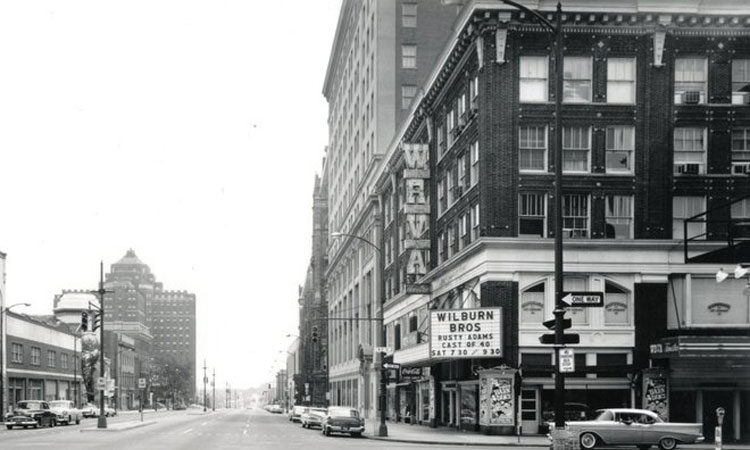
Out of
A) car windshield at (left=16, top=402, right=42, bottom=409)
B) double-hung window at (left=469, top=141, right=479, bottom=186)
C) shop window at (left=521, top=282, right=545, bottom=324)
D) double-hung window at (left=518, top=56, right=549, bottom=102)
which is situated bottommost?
car windshield at (left=16, top=402, right=42, bottom=409)

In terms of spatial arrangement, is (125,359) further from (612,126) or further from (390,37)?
(612,126)

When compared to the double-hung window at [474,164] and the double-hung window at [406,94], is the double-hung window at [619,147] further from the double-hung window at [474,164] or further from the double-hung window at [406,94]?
the double-hung window at [406,94]

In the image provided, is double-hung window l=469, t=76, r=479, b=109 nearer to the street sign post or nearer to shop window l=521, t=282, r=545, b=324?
shop window l=521, t=282, r=545, b=324

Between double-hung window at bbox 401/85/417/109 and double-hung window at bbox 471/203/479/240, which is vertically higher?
double-hung window at bbox 401/85/417/109

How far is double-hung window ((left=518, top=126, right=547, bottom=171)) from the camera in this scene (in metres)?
45.0

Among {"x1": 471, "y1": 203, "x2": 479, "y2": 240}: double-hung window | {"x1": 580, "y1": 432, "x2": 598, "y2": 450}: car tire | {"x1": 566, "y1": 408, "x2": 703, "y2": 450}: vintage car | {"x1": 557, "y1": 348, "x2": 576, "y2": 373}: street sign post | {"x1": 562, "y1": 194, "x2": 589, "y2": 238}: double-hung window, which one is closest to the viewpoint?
{"x1": 557, "y1": 348, "x2": 576, "y2": 373}: street sign post

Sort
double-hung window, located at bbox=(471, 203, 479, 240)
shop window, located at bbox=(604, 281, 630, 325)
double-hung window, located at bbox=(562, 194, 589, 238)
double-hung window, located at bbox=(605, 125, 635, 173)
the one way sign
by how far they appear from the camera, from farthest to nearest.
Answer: double-hung window, located at bbox=(471, 203, 479, 240) → double-hung window, located at bbox=(605, 125, 635, 173) → double-hung window, located at bbox=(562, 194, 589, 238) → shop window, located at bbox=(604, 281, 630, 325) → the one way sign

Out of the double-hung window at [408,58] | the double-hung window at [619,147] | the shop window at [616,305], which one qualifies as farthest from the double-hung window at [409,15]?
the shop window at [616,305]

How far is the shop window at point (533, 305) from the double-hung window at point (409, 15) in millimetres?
45121

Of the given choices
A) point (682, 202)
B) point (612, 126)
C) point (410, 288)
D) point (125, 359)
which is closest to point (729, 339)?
point (682, 202)

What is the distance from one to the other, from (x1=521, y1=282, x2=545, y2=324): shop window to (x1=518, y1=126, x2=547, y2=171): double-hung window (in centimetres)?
558

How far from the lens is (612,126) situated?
4503 centimetres

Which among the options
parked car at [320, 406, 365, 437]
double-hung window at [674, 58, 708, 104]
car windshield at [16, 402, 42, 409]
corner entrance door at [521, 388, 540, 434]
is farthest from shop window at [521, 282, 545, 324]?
car windshield at [16, 402, 42, 409]

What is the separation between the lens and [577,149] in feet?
148
